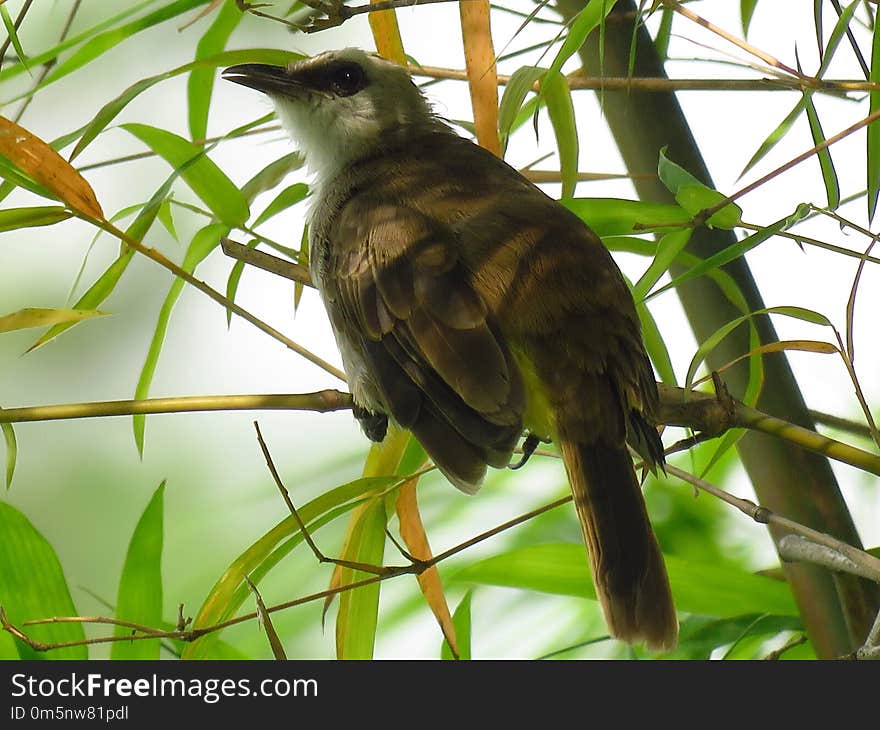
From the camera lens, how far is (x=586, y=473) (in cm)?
172

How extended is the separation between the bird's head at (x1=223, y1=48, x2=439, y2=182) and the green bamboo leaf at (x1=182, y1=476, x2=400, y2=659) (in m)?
0.92

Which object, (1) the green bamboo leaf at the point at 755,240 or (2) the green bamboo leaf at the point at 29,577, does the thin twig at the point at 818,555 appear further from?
(2) the green bamboo leaf at the point at 29,577

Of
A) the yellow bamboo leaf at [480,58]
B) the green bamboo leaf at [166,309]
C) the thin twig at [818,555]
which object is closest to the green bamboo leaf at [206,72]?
the green bamboo leaf at [166,309]

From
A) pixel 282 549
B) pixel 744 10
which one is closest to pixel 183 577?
pixel 282 549

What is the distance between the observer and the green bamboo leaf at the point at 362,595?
1707 mm

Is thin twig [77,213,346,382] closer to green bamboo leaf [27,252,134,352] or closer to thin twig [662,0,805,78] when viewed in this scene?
green bamboo leaf [27,252,134,352]

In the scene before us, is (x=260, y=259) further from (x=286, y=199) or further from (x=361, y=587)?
(x=361, y=587)

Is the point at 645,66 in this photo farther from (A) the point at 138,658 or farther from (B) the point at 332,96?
(A) the point at 138,658

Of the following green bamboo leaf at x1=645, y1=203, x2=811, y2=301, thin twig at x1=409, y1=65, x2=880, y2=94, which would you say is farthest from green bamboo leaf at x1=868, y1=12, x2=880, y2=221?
green bamboo leaf at x1=645, y1=203, x2=811, y2=301

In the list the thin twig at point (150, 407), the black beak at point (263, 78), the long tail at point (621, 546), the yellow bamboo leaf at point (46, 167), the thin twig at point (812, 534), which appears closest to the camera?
the thin twig at point (812, 534)

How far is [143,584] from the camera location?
179 cm

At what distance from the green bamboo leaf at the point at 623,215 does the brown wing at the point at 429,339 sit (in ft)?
0.76

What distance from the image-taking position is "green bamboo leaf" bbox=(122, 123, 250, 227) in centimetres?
175

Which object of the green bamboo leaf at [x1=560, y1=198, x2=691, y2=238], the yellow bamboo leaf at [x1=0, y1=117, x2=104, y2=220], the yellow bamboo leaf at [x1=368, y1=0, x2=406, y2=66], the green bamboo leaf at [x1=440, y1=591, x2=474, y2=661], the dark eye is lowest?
the green bamboo leaf at [x1=440, y1=591, x2=474, y2=661]
